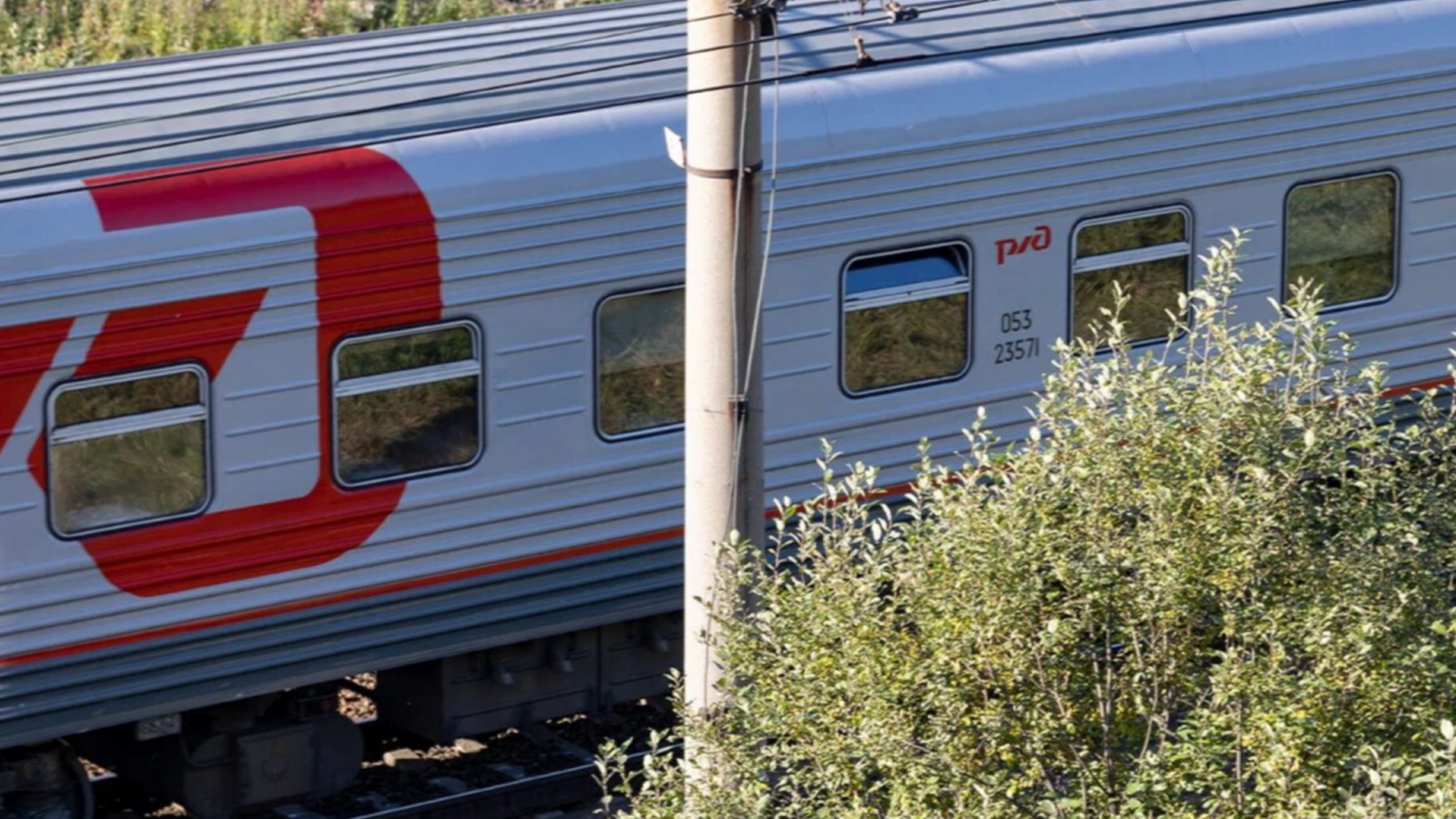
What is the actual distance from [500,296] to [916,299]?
2.10 meters

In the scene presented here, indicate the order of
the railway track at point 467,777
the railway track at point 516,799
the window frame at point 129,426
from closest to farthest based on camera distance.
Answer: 1. the window frame at point 129,426
2. the railway track at point 516,799
3. the railway track at point 467,777

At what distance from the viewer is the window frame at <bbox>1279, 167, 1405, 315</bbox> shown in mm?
11641

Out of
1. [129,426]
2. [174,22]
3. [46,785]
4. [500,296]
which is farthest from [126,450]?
[174,22]

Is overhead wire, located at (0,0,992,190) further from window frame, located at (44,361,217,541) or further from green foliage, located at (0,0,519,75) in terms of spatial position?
green foliage, located at (0,0,519,75)

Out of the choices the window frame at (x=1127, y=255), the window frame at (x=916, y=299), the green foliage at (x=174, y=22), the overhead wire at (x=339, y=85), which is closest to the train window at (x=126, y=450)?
the overhead wire at (x=339, y=85)

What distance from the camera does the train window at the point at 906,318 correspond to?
10.5 metres

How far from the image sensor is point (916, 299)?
10617 millimetres

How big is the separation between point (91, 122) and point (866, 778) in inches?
202

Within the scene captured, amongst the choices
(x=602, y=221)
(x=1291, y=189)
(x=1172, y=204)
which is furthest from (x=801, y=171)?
(x=1291, y=189)

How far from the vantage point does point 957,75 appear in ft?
35.3

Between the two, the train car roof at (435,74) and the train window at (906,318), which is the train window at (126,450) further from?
the train window at (906,318)

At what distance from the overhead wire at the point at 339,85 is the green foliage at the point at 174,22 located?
10586 millimetres

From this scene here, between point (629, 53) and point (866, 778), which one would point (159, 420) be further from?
point (866, 778)

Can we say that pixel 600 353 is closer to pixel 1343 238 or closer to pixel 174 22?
pixel 1343 238
